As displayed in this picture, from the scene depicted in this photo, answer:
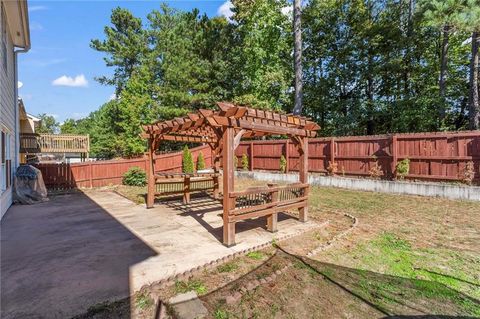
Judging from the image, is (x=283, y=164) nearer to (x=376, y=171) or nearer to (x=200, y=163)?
(x=376, y=171)

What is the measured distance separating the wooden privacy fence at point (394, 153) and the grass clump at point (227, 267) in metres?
8.45

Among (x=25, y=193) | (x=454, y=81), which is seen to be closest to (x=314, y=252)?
(x=25, y=193)

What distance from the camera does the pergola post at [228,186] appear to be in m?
4.48

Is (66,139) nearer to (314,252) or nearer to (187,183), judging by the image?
(187,183)

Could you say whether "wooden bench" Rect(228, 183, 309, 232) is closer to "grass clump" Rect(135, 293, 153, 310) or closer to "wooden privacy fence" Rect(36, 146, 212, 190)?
"grass clump" Rect(135, 293, 153, 310)

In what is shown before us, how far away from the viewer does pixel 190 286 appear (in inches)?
126

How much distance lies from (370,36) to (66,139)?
60.3 ft

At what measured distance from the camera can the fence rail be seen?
28.8 ft

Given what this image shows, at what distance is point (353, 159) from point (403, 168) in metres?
2.02

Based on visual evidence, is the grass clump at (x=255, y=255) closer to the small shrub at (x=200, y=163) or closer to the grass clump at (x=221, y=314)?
the grass clump at (x=221, y=314)

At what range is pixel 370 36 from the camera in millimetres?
17188

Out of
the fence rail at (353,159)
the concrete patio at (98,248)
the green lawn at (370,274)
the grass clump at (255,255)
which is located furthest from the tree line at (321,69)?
the grass clump at (255,255)

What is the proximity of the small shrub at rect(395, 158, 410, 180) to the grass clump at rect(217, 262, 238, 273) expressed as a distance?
328 inches

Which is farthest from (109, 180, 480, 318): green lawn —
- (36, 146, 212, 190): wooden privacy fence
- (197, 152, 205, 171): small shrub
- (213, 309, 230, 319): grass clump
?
(197, 152, 205, 171): small shrub
